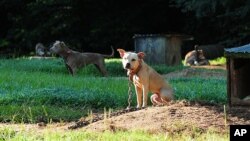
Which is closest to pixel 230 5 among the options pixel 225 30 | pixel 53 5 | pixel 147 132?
pixel 225 30

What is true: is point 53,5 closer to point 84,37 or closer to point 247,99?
point 84,37

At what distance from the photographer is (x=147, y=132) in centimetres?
765

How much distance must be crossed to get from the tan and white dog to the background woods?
22042 millimetres

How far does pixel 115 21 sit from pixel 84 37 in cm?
191

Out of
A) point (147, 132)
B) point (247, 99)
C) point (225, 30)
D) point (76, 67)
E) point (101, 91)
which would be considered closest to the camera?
point (147, 132)

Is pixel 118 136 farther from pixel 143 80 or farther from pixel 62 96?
pixel 62 96

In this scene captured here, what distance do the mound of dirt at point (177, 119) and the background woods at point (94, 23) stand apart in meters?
23.7

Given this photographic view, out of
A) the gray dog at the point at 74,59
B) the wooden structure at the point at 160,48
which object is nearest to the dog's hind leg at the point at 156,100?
the gray dog at the point at 74,59

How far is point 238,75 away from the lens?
380 inches

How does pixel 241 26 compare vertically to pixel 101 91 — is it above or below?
above

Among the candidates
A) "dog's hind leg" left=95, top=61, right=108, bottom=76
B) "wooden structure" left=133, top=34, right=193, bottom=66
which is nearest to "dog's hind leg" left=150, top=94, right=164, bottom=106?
"dog's hind leg" left=95, top=61, right=108, bottom=76

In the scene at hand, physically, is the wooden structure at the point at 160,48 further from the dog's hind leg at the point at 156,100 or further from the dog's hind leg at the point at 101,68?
the dog's hind leg at the point at 156,100

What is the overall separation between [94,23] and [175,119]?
25592mm

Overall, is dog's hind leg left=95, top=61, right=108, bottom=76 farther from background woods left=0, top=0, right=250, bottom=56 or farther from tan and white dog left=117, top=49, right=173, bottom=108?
A: background woods left=0, top=0, right=250, bottom=56
